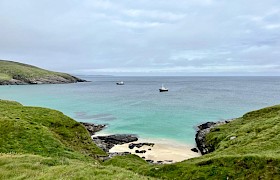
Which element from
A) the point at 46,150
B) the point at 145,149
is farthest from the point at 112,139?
the point at 46,150

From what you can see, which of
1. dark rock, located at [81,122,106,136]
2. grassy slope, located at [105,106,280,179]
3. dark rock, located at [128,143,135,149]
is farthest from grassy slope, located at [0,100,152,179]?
dark rock, located at [81,122,106,136]

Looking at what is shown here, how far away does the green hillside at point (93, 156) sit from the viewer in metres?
17.8

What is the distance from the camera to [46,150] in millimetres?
31547

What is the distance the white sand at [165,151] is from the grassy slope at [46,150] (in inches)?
367

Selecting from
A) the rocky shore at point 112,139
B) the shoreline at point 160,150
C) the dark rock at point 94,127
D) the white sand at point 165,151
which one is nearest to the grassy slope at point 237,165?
the shoreline at point 160,150

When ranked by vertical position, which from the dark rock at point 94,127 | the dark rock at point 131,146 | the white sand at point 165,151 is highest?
the dark rock at point 94,127

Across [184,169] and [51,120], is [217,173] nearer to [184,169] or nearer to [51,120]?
[184,169]

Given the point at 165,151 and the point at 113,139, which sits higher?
the point at 113,139

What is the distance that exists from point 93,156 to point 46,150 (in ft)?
25.2

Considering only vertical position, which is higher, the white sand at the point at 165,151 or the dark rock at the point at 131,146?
the dark rock at the point at 131,146

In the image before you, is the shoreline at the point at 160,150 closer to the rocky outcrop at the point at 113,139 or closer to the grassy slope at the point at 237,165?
the rocky outcrop at the point at 113,139

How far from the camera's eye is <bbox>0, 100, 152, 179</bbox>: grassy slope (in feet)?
55.0

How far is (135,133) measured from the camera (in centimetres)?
6288

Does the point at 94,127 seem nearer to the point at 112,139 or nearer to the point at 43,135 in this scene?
the point at 112,139
